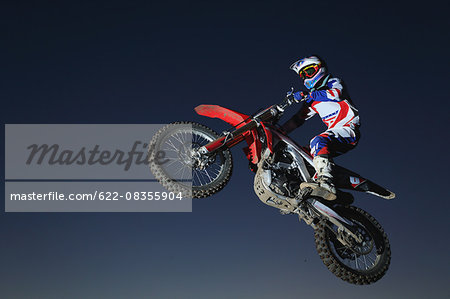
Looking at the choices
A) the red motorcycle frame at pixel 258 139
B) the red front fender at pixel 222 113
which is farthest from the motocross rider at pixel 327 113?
the red front fender at pixel 222 113

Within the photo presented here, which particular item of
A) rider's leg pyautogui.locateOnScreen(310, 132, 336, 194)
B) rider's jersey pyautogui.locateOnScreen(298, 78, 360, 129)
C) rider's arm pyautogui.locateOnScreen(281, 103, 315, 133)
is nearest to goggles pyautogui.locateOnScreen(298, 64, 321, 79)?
rider's jersey pyautogui.locateOnScreen(298, 78, 360, 129)

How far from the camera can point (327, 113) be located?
8930 millimetres

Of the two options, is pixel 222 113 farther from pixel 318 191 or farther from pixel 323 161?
pixel 318 191

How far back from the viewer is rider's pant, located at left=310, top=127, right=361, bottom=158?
27.2ft

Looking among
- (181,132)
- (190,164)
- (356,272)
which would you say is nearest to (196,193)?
(190,164)

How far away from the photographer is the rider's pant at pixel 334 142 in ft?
27.2

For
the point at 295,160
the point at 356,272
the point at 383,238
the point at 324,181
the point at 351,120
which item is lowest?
the point at 356,272

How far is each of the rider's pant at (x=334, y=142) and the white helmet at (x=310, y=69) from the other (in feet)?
3.56

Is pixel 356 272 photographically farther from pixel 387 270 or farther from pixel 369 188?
pixel 369 188

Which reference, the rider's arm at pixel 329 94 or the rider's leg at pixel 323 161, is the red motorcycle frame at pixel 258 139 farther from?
the rider's arm at pixel 329 94

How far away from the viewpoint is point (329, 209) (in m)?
8.33

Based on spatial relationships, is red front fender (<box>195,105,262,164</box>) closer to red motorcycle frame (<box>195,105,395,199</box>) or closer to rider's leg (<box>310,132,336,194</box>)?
red motorcycle frame (<box>195,105,395,199</box>)

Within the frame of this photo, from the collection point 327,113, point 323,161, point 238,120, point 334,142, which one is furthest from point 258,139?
point 327,113

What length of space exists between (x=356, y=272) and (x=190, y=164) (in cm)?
371
